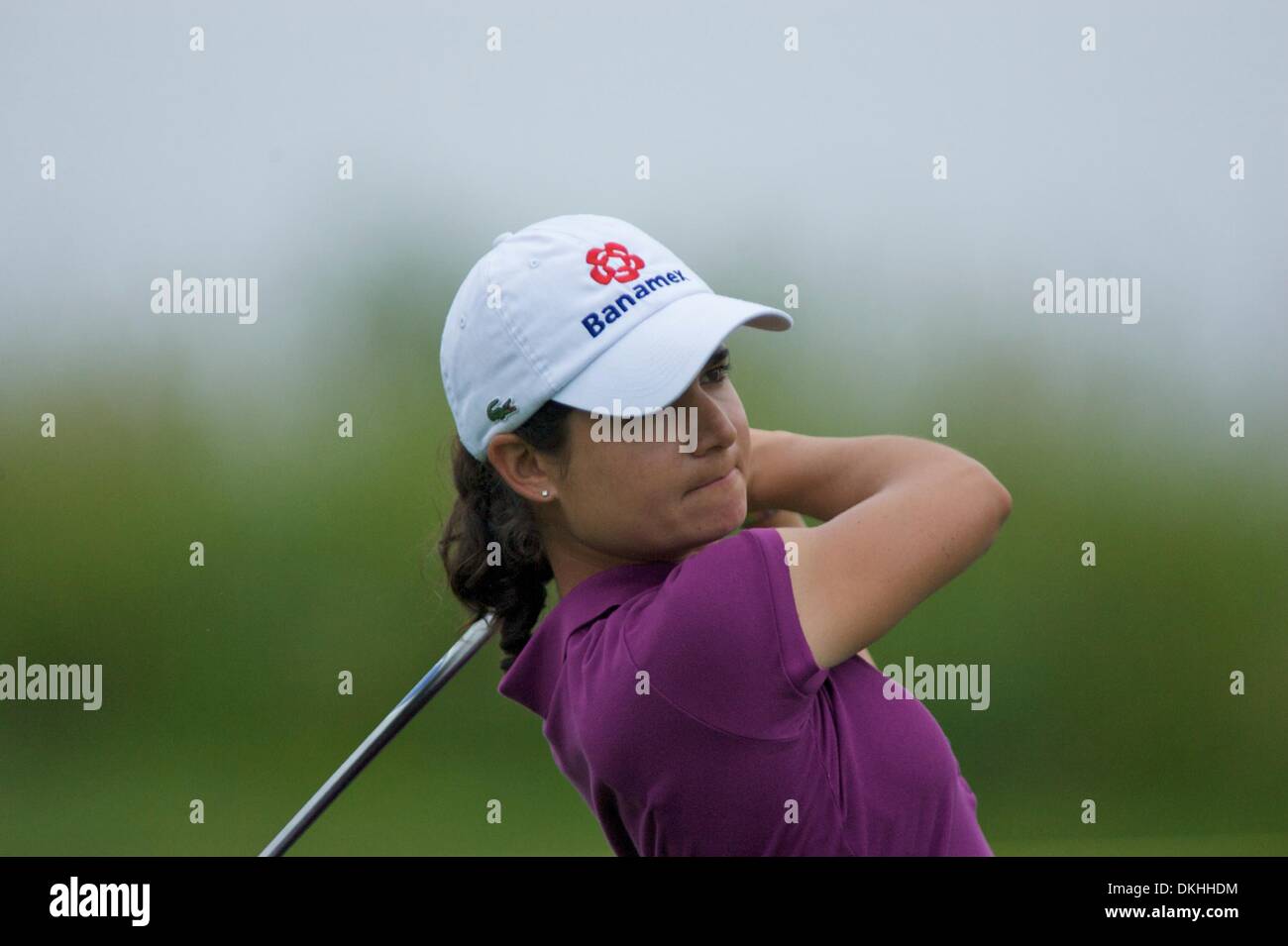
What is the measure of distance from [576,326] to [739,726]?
0.31m

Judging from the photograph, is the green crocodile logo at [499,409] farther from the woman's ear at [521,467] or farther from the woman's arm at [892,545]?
the woman's arm at [892,545]

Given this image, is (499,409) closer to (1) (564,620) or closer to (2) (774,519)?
(1) (564,620)

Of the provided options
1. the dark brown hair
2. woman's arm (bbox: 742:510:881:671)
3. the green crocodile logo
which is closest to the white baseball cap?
the green crocodile logo

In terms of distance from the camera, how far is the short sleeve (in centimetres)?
89

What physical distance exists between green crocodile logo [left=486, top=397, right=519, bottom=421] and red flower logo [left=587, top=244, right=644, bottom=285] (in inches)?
4.5

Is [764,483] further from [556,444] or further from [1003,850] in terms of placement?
[1003,850]

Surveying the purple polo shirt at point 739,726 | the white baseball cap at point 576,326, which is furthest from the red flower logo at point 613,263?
the purple polo shirt at point 739,726

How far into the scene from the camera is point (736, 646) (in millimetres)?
894

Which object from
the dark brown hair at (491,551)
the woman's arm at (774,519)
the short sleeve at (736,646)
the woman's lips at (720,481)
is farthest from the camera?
the woman's arm at (774,519)

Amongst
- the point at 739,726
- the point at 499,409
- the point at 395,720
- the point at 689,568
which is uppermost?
the point at 499,409

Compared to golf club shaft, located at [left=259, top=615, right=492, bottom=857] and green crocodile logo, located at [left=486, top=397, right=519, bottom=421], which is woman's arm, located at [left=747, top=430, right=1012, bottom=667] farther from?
golf club shaft, located at [left=259, top=615, right=492, bottom=857]

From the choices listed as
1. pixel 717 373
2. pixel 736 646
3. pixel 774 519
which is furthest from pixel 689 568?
pixel 774 519

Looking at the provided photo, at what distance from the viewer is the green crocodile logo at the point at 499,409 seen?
38.7 inches

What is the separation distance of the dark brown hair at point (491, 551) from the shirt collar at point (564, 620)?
3.2 inches
